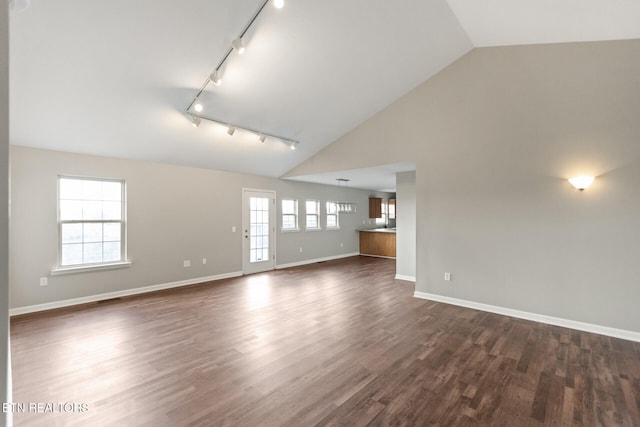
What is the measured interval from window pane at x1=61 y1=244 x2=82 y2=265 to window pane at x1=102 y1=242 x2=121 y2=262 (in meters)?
0.32

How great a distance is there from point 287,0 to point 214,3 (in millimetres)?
687

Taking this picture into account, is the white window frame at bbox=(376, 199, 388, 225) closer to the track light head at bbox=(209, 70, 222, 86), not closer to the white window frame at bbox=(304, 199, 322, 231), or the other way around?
the white window frame at bbox=(304, 199, 322, 231)

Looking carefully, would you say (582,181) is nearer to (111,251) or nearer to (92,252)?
(111,251)

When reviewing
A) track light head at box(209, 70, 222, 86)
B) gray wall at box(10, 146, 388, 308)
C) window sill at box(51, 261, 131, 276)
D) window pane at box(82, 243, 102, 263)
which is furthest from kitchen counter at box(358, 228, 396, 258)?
window pane at box(82, 243, 102, 263)

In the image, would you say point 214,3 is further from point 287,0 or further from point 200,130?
point 200,130

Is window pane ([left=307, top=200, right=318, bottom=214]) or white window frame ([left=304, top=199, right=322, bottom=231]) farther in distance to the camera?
window pane ([left=307, top=200, right=318, bottom=214])

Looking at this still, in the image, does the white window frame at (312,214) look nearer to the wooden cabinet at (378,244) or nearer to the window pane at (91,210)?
the wooden cabinet at (378,244)

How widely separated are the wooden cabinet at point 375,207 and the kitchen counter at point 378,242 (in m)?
1.04

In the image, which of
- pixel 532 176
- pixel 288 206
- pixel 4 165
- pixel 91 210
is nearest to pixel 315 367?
pixel 4 165

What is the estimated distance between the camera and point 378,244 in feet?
31.0

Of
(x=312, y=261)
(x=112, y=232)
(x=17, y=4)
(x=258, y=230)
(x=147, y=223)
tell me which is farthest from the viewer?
(x=312, y=261)

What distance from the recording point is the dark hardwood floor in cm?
208

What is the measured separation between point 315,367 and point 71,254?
4.25m

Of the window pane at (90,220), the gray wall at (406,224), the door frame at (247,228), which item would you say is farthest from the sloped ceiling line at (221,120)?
the gray wall at (406,224)
